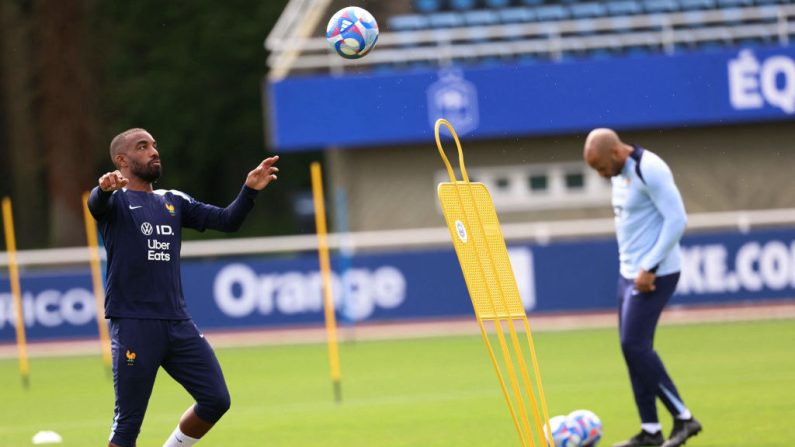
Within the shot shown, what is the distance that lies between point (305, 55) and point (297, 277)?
23.1ft

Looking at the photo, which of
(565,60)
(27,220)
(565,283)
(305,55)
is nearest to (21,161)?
(27,220)

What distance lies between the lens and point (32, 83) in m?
39.8

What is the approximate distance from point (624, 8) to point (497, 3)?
260 centimetres

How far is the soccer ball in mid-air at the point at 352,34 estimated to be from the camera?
9133mm

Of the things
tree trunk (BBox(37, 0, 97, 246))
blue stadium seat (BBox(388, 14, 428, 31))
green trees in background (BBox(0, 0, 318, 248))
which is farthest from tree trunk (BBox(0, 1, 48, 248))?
blue stadium seat (BBox(388, 14, 428, 31))

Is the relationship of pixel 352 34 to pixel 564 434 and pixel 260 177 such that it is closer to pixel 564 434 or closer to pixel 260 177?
pixel 260 177

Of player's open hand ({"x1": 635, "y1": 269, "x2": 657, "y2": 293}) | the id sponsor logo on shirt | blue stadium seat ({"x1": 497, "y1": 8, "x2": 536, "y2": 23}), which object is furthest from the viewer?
blue stadium seat ({"x1": 497, "y1": 8, "x2": 536, "y2": 23})

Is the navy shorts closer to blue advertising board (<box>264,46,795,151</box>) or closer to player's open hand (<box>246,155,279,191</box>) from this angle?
player's open hand (<box>246,155,279,191</box>)

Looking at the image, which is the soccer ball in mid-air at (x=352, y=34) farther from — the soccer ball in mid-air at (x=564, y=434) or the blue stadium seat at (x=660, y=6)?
the blue stadium seat at (x=660, y=6)

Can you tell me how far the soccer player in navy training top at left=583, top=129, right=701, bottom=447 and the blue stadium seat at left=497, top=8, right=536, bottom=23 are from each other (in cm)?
1797

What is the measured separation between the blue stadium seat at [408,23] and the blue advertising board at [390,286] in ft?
23.5

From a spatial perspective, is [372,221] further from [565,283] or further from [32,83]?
[32,83]

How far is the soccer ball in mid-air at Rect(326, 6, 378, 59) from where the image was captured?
913cm

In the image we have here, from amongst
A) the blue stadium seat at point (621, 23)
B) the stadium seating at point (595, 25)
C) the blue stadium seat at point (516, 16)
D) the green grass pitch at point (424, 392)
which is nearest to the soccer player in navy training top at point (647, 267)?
the green grass pitch at point (424, 392)
